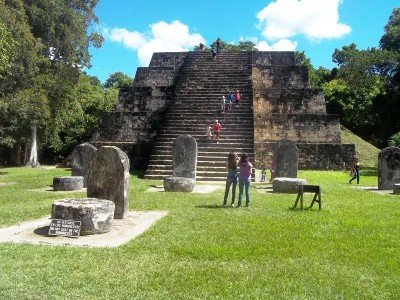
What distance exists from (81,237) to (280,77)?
1823 centimetres

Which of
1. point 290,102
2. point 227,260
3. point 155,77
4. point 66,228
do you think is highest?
point 155,77

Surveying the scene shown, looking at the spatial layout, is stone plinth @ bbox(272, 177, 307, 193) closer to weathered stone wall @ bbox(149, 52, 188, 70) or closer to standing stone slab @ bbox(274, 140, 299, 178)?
standing stone slab @ bbox(274, 140, 299, 178)

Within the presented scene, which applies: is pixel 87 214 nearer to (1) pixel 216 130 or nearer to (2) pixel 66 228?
(2) pixel 66 228

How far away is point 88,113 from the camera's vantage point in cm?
3622

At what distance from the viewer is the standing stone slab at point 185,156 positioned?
14453 mm

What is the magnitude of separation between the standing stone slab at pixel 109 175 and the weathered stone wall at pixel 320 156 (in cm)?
1113

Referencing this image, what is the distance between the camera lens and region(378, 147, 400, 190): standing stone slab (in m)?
13.4

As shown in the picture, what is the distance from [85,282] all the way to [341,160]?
16.0 meters

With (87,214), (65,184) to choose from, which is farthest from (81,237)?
(65,184)

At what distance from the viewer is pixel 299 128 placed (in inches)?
779

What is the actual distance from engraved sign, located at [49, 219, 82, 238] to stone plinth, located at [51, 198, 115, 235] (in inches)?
5.3

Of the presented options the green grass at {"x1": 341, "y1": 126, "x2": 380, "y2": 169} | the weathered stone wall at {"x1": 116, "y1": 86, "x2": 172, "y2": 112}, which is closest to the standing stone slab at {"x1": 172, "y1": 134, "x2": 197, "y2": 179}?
the weathered stone wall at {"x1": 116, "y1": 86, "x2": 172, "y2": 112}

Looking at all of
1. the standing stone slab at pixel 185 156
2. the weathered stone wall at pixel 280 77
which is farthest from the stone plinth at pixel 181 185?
the weathered stone wall at pixel 280 77

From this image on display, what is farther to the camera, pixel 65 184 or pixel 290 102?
pixel 290 102
